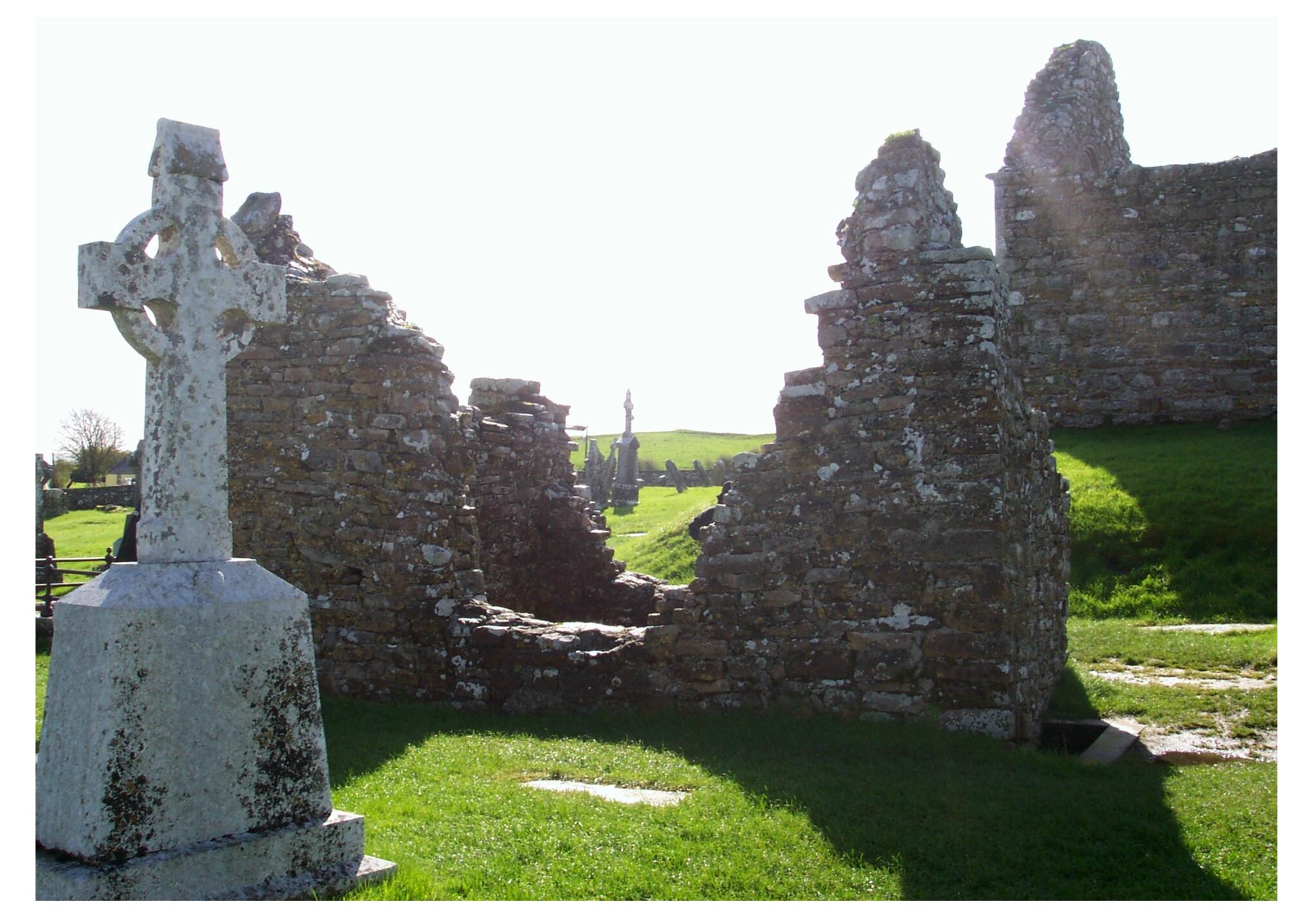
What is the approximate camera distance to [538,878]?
5.08 m

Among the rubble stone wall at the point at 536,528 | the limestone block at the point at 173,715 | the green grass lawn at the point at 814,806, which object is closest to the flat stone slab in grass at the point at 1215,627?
the green grass lawn at the point at 814,806

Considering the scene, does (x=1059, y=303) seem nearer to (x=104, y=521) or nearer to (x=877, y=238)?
(x=877, y=238)

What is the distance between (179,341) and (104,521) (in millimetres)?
31720

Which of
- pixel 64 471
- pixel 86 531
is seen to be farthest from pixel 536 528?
pixel 64 471

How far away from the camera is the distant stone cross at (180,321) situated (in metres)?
4.35

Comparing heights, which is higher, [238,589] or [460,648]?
[238,589]

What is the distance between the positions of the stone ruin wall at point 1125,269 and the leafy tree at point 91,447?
37202 millimetres

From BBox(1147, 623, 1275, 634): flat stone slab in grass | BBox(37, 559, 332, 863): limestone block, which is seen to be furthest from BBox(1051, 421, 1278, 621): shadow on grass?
BBox(37, 559, 332, 863): limestone block

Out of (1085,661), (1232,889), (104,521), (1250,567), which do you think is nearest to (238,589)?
(1232,889)

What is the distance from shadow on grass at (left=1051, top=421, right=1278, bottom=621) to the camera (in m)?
12.7

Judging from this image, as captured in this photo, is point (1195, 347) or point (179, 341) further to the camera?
point (1195, 347)

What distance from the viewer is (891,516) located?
8.18m

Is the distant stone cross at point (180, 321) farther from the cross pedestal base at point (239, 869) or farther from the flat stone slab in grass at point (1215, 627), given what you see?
the flat stone slab in grass at point (1215, 627)

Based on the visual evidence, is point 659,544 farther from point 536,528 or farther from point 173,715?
point 173,715
